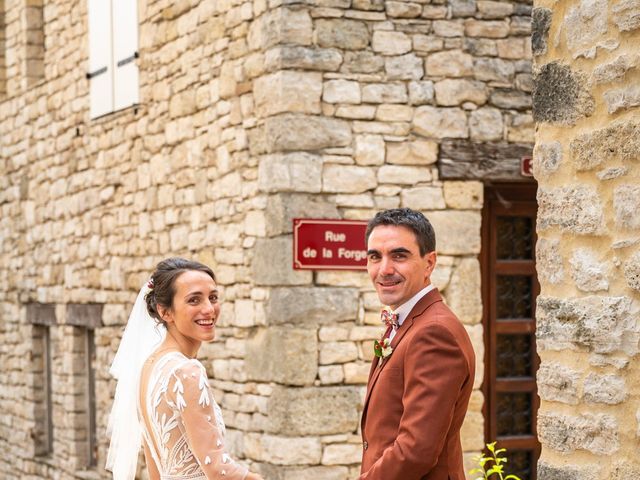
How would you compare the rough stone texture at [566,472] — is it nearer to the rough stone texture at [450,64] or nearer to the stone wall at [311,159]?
the stone wall at [311,159]

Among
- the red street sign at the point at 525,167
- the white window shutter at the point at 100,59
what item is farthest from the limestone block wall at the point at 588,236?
the white window shutter at the point at 100,59

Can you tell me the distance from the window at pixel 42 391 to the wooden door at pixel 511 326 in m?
5.26

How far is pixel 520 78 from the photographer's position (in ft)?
26.7

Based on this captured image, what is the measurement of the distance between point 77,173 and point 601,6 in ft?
25.4

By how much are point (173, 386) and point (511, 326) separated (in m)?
4.52

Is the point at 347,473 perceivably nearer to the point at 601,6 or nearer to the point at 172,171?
the point at 172,171

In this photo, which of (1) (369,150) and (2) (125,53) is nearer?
(1) (369,150)

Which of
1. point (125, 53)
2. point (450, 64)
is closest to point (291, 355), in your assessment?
point (450, 64)

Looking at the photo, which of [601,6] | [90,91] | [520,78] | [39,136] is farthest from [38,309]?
[601,6]

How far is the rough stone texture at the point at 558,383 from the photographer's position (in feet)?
13.0

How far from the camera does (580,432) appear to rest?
3916mm

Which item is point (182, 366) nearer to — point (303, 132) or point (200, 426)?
point (200, 426)

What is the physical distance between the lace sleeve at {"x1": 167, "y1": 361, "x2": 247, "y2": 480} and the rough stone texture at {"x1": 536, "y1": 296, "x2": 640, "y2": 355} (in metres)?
1.11

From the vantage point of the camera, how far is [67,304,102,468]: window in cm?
1099
